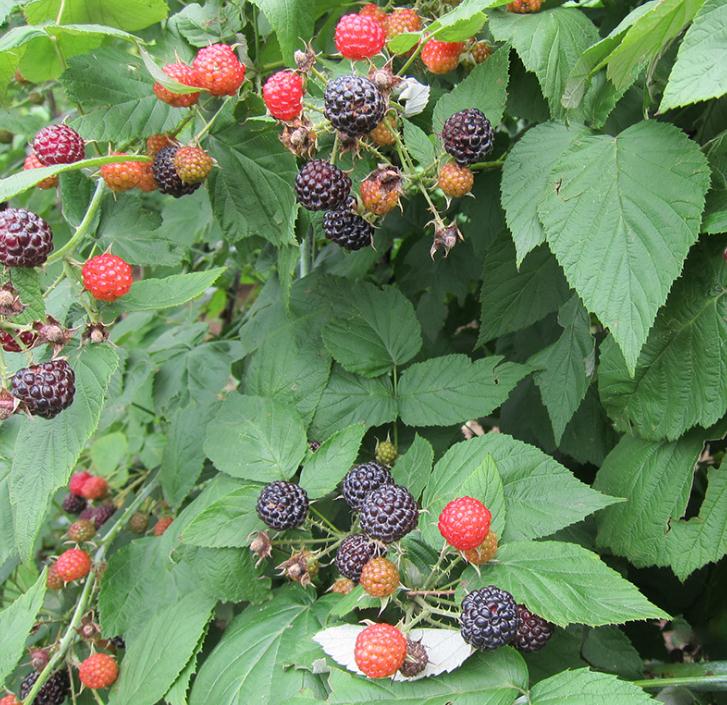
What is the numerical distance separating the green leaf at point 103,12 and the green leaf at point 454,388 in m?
0.97

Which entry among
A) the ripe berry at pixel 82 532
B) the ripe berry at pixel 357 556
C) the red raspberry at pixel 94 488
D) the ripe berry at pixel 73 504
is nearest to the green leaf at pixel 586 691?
the ripe berry at pixel 357 556

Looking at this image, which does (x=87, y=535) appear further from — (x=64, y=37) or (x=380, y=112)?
(x=380, y=112)

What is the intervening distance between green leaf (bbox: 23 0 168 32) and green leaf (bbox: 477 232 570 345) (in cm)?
91

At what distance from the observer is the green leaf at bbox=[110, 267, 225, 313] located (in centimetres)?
140

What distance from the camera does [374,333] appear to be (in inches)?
70.0

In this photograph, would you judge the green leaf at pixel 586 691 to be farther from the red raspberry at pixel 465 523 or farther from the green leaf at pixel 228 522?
the green leaf at pixel 228 522

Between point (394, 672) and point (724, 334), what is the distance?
82 cm

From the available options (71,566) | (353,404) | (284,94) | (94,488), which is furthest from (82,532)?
(284,94)

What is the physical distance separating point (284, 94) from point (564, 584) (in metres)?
0.95

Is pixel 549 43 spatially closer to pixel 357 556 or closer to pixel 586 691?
pixel 357 556

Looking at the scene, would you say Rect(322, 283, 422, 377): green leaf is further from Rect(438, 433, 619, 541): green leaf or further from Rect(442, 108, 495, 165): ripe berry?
Rect(442, 108, 495, 165): ripe berry

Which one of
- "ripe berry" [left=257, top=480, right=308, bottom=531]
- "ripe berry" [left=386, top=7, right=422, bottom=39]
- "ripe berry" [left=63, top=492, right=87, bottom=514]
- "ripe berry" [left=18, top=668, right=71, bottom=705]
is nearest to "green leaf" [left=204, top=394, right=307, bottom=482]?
"ripe berry" [left=257, top=480, right=308, bottom=531]

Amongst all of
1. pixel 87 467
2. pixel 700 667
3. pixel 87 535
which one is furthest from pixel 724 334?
pixel 87 467

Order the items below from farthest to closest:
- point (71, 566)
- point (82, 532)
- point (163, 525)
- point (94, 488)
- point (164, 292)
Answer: point (94, 488) < point (82, 532) < point (163, 525) < point (71, 566) < point (164, 292)
